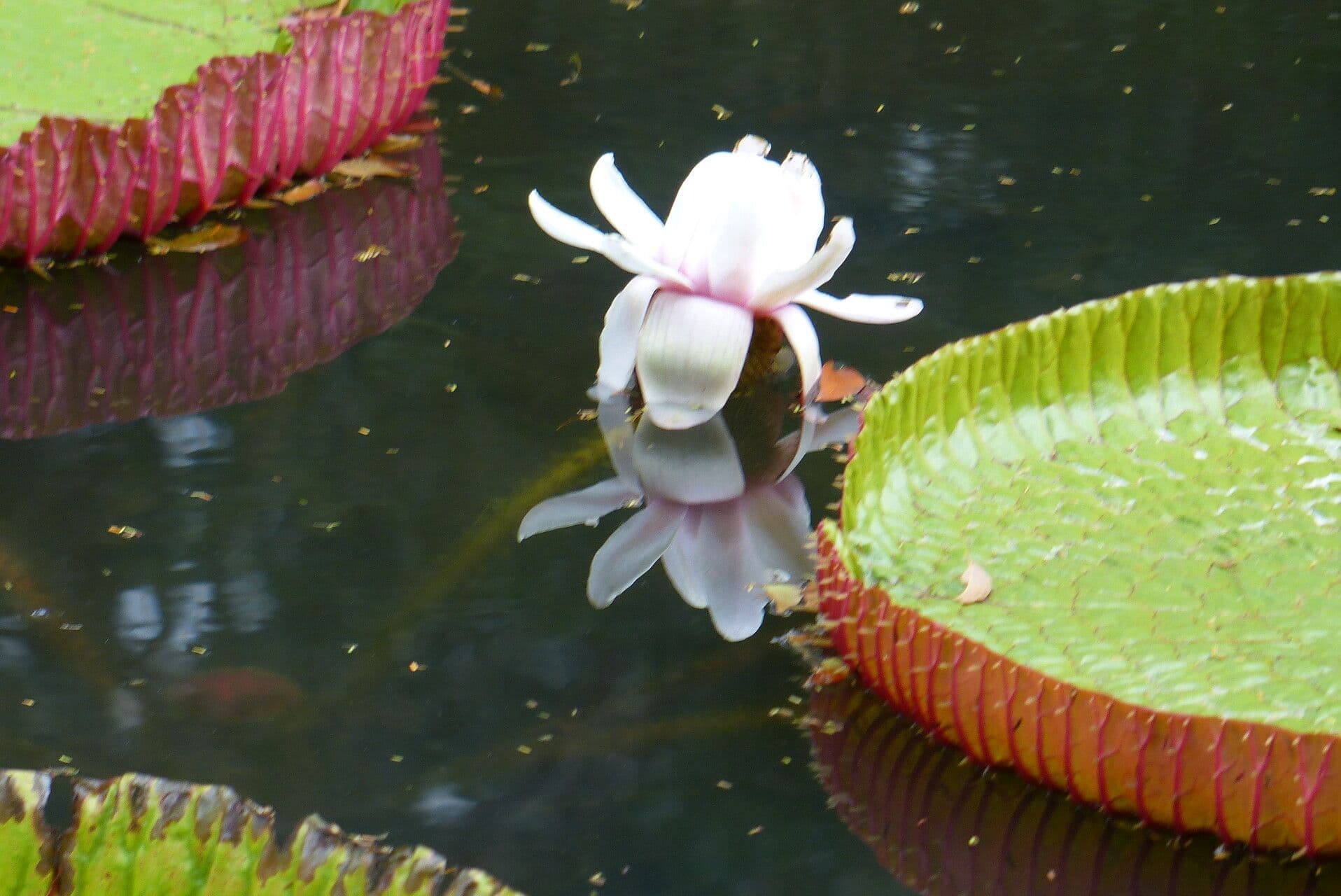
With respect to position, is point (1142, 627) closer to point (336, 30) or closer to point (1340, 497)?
point (1340, 497)

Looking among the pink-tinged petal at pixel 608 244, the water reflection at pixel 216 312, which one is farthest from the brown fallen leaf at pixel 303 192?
the pink-tinged petal at pixel 608 244

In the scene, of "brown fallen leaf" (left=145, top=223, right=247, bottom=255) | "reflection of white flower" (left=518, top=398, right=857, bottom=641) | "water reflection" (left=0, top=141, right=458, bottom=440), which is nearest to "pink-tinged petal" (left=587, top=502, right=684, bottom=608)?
"reflection of white flower" (left=518, top=398, right=857, bottom=641)

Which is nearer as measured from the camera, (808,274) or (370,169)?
(808,274)

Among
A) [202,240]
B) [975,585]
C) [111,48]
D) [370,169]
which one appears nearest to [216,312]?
[202,240]

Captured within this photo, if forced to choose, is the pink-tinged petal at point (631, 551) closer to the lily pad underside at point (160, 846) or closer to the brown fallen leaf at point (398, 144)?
the lily pad underside at point (160, 846)

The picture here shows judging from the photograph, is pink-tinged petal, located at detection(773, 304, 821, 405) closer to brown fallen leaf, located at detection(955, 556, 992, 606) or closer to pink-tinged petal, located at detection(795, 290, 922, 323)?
pink-tinged petal, located at detection(795, 290, 922, 323)

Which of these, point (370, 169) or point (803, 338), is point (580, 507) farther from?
point (370, 169)
